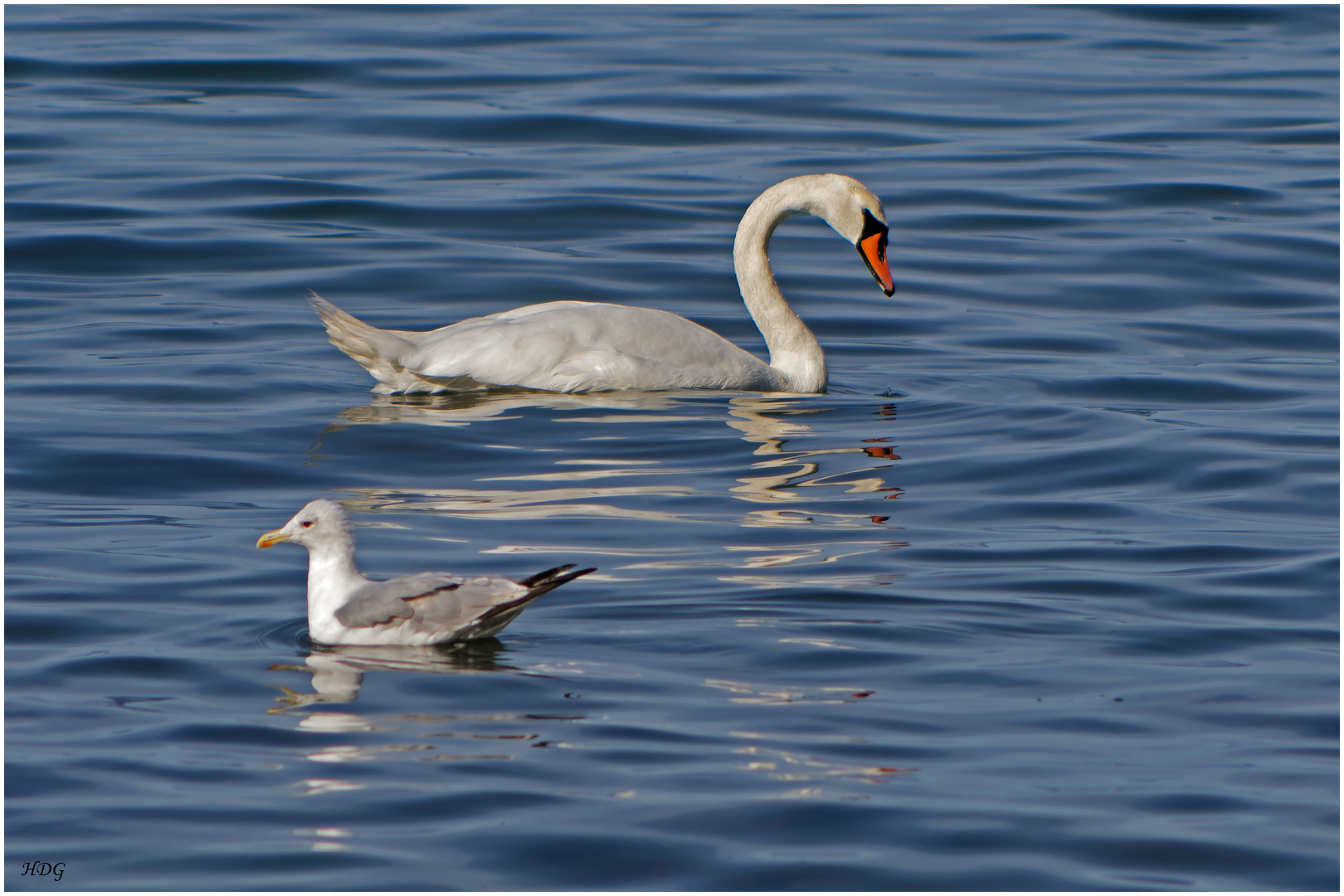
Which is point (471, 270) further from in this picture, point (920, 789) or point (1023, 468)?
point (920, 789)

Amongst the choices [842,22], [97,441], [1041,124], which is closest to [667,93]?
[1041,124]

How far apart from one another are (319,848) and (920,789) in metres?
1.65

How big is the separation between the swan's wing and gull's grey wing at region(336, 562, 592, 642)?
423cm

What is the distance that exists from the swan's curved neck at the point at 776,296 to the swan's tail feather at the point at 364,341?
90.3 inches

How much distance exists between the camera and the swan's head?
12.6m

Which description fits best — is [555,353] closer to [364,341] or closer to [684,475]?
[364,341]

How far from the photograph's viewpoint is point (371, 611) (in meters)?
6.86

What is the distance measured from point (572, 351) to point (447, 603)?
4.52 metres

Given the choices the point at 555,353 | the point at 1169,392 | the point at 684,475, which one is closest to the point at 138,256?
the point at 555,353

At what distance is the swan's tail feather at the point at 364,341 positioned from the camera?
11.1 metres

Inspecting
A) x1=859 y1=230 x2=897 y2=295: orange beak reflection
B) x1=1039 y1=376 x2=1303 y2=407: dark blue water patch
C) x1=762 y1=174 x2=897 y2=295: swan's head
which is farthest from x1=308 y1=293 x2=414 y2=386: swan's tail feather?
x1=1039 y1=376 x2=1303 y2=407: dark blue water patch

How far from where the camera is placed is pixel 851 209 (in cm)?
1267

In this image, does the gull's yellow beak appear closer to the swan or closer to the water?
the water

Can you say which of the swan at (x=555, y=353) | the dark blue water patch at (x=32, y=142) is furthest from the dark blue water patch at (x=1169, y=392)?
the dark blue water patch at (x=32, y=142)
